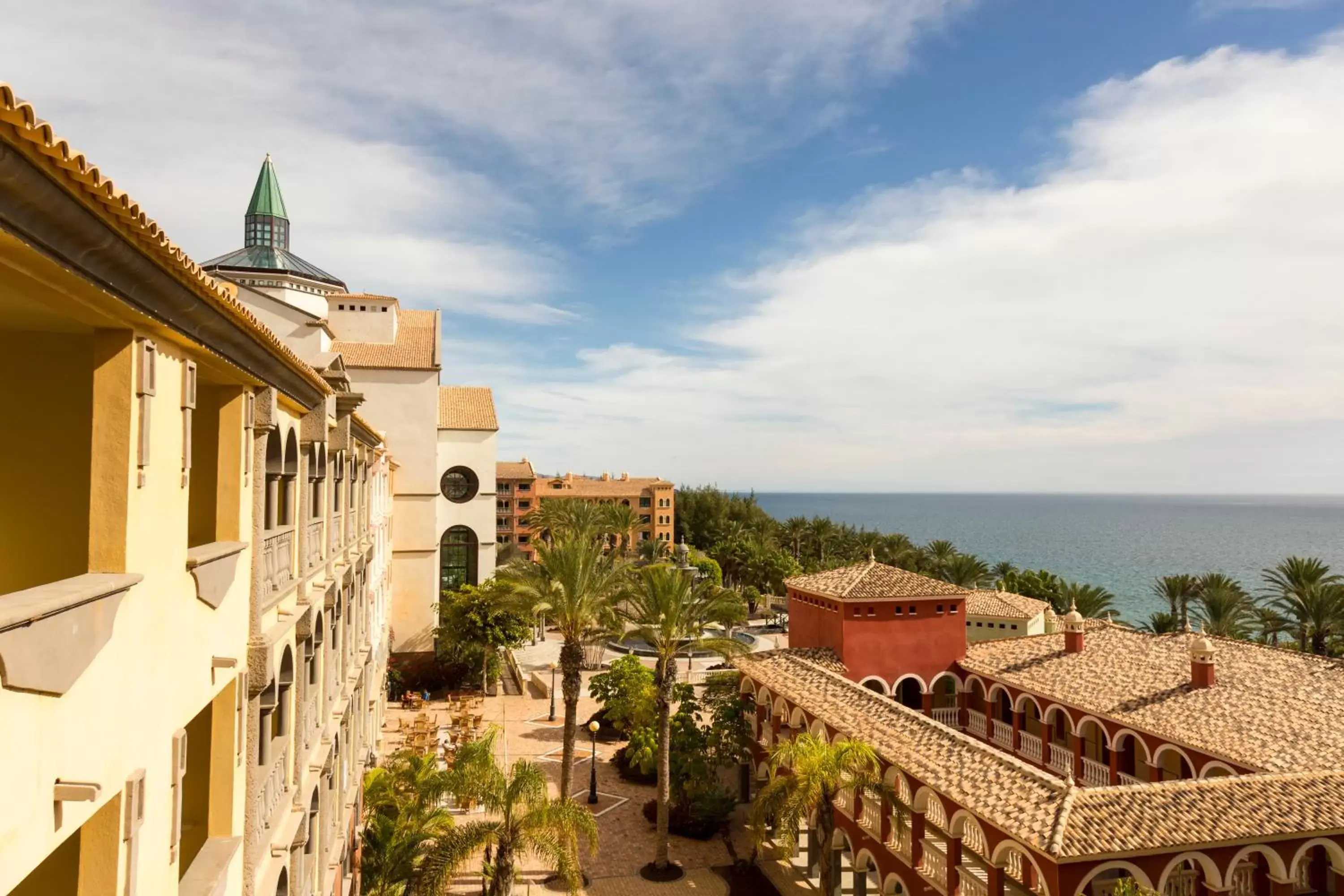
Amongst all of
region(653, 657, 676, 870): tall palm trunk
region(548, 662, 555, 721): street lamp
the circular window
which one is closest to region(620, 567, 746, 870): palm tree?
region(653, 657, 676, 870): tall palm trunk

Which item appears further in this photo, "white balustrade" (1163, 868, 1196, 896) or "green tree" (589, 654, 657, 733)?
"green tree" (589, 654, 657, 733)

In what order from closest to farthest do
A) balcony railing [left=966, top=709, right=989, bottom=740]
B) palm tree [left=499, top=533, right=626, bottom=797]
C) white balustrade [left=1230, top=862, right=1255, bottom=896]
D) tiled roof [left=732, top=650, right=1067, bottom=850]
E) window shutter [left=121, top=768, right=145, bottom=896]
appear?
window shutter [left=121, top=768, right=145, bottom=896] → tiled roof [left=732, top=650, right=1067, bottom=850] → white balustrade [left=1230, top=862, right=1255, bottom=896] → palm tree [left=499, top=533, right=626, bottom=797] → balcony railing [left=966, top=709, right=989, bottom=740]

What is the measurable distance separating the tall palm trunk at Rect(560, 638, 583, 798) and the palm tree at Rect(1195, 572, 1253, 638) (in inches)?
1535

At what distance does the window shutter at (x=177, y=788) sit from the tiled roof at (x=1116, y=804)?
13.5m

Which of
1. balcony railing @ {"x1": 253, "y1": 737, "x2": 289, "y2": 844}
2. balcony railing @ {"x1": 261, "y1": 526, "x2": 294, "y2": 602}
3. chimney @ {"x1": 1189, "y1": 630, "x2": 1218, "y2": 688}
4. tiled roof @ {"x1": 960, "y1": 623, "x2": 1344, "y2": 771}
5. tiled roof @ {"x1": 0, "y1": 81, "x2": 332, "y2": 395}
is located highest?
tiled roof @ {"x1": 0, "y1": 81, "x2": 332, "y2": 395}

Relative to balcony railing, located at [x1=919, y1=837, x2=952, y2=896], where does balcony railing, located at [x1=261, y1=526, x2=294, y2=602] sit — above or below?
above

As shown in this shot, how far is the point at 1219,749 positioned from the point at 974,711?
391 inches

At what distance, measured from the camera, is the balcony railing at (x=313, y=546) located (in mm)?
10906

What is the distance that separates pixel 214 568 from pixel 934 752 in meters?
16.7

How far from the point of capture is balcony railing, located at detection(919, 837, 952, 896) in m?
17.2

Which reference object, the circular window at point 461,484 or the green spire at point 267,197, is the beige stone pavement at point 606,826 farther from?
the green spire at point 267,197

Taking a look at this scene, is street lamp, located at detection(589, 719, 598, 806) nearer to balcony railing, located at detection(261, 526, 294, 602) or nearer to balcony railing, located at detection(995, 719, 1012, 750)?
Answer: balcony railing, located at detection(995, 719, 1012, 750)

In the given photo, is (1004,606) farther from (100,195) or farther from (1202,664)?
(100,195)

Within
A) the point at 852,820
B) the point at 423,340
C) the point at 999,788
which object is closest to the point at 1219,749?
the point at 999,788
